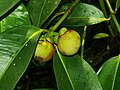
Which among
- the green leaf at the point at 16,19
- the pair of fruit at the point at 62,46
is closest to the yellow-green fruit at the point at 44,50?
the pair of fruit at the point at 62,46

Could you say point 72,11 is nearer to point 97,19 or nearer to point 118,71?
point 97,19

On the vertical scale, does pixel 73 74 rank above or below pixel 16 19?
below

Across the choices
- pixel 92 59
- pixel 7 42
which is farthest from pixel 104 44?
pixel 7 42

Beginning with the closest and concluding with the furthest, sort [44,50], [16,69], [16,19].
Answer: [16,69], [44,50], [16,19]

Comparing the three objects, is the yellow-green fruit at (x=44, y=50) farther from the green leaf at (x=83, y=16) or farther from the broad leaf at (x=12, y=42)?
the green leaf at (x=83, y=16)

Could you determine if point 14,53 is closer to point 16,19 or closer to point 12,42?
point 12,42

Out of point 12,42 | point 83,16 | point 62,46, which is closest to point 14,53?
point 12,42

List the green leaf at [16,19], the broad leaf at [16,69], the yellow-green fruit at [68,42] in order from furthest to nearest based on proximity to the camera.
Result: the green leaf at [16,19] < the yellow-green fruit at [68,42] < the broad leaf at [16,69]
